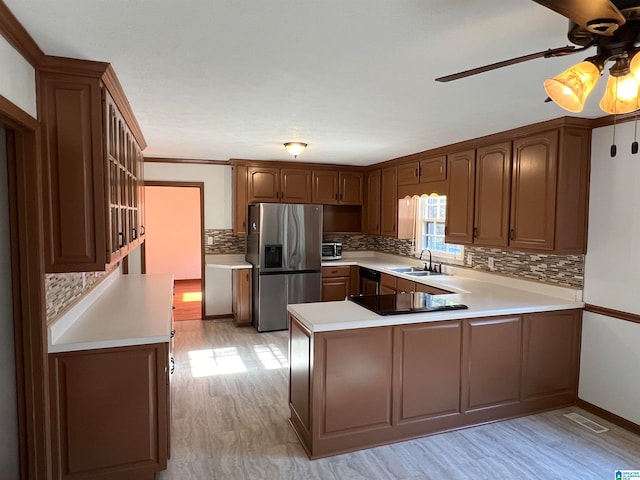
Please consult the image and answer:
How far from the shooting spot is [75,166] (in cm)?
204

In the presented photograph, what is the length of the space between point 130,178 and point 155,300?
99 cm

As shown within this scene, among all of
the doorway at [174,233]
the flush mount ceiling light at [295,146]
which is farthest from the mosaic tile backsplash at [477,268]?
the doorway at [174,233]

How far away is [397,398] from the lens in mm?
2713

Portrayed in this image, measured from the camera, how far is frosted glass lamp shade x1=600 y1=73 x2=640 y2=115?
126 centimetres

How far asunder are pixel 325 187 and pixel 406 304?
3082 millimetres

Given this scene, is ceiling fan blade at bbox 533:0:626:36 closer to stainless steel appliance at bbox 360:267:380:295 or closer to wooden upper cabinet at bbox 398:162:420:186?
wooden upper cabinet at bbox 398:162:420:186

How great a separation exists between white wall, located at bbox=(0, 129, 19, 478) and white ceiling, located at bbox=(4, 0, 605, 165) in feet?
2.34

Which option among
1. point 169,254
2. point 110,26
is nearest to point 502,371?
point 110,26

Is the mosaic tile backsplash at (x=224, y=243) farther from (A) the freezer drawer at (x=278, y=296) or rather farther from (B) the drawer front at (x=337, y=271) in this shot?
(B) the drawer front at (x=337, y=271)

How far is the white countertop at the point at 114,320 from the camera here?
84.9 inches

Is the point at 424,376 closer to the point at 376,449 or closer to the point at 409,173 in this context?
the point at 376,449

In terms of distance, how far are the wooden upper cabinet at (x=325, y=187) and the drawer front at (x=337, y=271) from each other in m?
0.91

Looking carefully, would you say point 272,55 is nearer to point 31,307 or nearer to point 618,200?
point 31,307

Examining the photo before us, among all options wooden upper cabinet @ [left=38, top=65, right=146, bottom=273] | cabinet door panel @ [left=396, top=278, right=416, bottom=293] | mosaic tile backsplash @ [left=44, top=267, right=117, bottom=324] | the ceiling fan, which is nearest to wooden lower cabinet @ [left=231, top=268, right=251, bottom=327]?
cabinet door panel @ [left=396, top=278, right=416, bottom=293]
